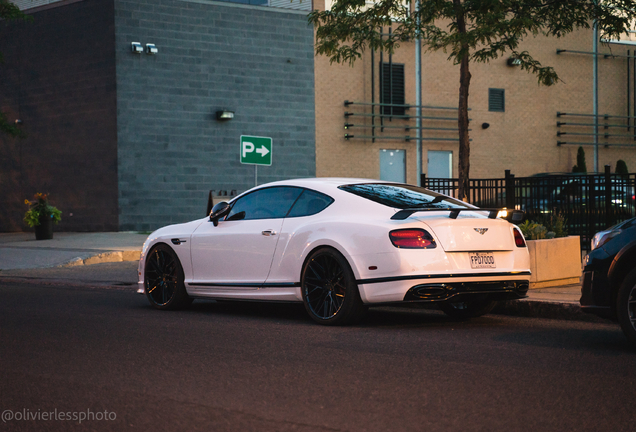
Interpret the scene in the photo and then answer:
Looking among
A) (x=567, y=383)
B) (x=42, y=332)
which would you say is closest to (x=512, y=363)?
(x=567, y=383)

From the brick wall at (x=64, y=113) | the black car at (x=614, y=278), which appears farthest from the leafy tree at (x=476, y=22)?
the brick wall at (x=64, y=113)

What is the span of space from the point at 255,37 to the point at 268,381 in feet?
77.3

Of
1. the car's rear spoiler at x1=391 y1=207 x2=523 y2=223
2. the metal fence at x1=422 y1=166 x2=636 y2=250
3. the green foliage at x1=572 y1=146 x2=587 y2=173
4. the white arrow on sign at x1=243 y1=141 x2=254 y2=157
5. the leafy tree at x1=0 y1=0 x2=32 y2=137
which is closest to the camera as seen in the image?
the car's rear spoiler at x1=391 y1=207 x2=523 y2=223

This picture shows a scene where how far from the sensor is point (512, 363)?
5.86 meters

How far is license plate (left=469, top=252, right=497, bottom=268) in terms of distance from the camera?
7.56m

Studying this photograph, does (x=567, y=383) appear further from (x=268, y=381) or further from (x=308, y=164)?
(x=308, y=164)

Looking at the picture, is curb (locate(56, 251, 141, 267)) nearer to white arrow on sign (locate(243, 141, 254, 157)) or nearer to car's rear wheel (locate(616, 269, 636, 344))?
white arrow on sign (locate(243, 141, 254, 157))

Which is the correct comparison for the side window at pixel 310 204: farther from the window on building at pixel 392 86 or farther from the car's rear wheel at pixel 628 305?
the window on building at pixel 392 86

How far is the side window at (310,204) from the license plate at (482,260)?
5.18 feet

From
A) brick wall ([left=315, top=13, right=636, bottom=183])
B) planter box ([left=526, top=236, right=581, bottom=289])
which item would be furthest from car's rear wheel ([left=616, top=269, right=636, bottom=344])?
brick wall ([left=315, top=13, right=636, bottom=183])

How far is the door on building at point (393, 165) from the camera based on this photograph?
2999 cm

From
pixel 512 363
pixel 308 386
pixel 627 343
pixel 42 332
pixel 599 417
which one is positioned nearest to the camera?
pixel 599 417

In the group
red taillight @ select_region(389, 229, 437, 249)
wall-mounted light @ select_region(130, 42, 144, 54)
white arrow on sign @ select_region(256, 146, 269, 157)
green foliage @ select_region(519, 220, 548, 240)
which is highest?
wall-mounted light @ select_region(130, 42, 144, 54)

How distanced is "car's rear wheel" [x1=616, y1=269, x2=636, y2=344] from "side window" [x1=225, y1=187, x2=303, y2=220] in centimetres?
360
